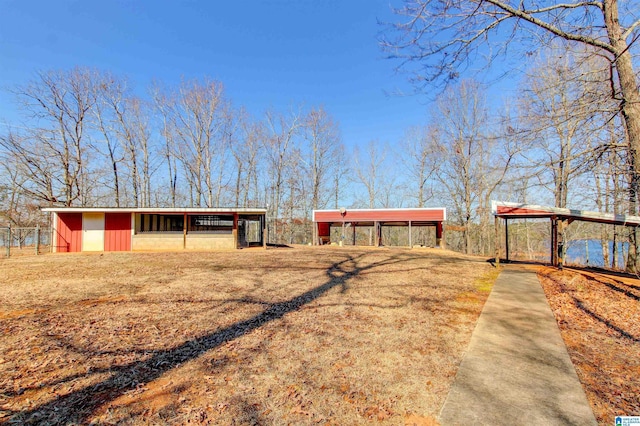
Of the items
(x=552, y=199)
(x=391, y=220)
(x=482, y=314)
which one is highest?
(x=552, y=199)

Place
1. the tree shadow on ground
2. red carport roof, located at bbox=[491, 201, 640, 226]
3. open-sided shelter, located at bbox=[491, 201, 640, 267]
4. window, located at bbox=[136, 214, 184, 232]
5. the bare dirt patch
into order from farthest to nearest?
window, located at bbox=[136, 214, 184, 232] < open-sided shelter, located at bbox=[491, 201, 640, 267] < red carport roof, located at bbox=[491, 201, 640, 226] < the bare dirt patch < the tree shadow on ground

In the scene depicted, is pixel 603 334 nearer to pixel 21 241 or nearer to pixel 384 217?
pixel 384 217

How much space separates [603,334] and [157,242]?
1743 centimetres

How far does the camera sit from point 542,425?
7.57 feet

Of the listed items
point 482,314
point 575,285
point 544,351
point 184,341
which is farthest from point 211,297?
point 575,285

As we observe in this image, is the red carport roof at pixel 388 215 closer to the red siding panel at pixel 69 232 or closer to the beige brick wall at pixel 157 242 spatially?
the beige brick wall at pixel 157 242

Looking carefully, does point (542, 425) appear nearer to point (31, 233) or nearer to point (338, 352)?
point (338, 352)

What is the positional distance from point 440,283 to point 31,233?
1022 inches

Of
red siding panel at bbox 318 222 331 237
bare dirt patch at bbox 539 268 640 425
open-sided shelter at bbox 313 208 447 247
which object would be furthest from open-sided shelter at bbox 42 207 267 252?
bare dirt patch at bbox 539 268 640 425

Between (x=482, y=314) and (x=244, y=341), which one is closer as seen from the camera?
(x=244, y=341)

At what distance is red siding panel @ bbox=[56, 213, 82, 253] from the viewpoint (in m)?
15.8

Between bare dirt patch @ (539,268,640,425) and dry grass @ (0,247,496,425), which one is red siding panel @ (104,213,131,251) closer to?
dry grass @ (0,247,496,425)

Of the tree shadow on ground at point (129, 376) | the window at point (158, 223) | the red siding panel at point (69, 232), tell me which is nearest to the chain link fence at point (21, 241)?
the red siding panel at point (69, 232)

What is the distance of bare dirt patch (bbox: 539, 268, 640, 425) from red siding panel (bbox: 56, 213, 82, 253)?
66.3 feet
